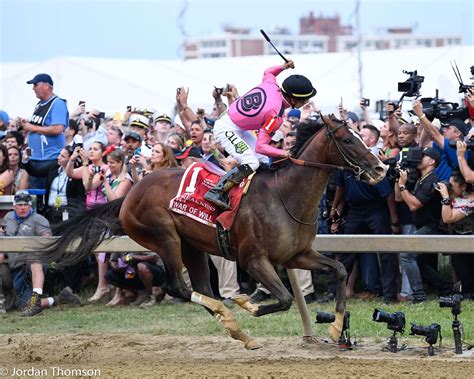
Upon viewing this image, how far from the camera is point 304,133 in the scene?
9.68 meters

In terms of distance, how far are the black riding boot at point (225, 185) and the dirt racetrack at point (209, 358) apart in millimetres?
1418

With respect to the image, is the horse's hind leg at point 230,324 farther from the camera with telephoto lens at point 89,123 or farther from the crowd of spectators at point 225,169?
the camera with telephoto lens at point 89,123

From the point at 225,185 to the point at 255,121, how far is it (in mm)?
646

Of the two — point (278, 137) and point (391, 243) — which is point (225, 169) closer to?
point (278, 137)

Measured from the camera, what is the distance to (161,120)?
A: 48.9ft

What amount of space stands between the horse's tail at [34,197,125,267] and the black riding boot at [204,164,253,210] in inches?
54.6

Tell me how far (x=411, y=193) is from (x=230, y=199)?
10.5 feet

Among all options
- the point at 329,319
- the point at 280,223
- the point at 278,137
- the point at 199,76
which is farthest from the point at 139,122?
the point at 199,76

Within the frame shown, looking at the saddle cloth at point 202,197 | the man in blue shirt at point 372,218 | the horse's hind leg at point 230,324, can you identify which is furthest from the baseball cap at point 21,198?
the horse's hind leg at point 230,324

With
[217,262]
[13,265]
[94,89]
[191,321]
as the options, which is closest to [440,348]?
[191,321]

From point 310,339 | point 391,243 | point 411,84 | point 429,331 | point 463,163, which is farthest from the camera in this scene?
point 463,163

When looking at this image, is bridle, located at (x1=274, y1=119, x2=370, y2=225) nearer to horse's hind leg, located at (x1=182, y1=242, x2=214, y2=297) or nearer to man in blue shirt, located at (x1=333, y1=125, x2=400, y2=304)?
horse's hind leg, located at (x1=182, y1=242, x2=214, y2=297)

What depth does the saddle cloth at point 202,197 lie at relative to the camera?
9.55 metres

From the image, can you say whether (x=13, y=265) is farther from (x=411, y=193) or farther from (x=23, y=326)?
(x=411, y=193)
